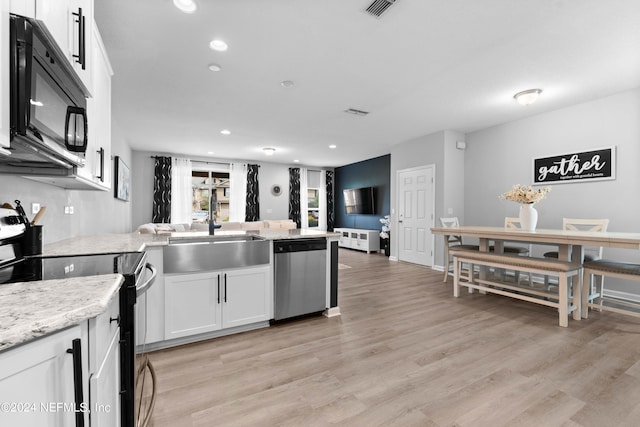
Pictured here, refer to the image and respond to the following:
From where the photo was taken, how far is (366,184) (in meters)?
8.38

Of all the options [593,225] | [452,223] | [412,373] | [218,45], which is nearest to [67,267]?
[412,373]

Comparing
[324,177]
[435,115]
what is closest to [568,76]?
[435,115]

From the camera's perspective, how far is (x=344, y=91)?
140 inches

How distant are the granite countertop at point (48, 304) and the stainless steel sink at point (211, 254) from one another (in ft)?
4.23

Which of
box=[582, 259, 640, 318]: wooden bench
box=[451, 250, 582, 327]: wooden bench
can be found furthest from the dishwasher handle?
box=[582, 259, 640, 318]: wooden bench

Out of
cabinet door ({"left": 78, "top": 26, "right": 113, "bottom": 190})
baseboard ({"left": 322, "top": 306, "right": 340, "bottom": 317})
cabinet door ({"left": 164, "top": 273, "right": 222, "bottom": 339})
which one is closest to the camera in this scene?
cabinet door ({"left": 78, "top": 26, "right": 113, "bottom": 190})

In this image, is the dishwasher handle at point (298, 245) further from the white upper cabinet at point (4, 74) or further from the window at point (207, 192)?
the window at point (207, 192)

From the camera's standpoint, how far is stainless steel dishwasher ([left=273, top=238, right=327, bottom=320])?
2703 millimetres

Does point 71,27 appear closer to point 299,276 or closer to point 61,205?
point 61,205

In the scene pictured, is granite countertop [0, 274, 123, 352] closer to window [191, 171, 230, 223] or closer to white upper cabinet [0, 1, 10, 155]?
white upper cabinet [0, 1, 10, 155]

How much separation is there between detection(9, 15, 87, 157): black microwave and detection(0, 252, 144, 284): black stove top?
1.60 ft

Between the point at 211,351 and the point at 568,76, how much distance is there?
455 cm

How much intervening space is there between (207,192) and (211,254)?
6.20 m

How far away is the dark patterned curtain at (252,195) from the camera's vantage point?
8.17 meters
